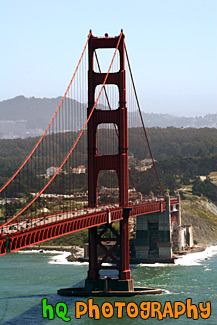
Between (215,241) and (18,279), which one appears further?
(215,241)

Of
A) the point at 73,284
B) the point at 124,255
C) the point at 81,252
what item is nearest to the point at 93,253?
the point at 124,255

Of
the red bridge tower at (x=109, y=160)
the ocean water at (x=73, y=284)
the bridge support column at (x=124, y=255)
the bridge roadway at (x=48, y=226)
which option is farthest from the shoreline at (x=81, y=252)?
the red bridge tower at (x=109, y=160)

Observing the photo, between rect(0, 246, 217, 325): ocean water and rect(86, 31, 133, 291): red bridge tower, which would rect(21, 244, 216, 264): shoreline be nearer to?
rect(0, 246, 217, 325): ocean water

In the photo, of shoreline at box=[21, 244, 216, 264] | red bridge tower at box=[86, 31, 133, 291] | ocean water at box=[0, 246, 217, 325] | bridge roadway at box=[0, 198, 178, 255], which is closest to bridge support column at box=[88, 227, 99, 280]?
red bridge tower at box=[86, 31, 133, 291]

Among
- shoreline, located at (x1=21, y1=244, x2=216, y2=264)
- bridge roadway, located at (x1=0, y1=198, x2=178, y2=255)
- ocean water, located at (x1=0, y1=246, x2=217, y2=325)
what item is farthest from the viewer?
Answer: shoreline, located at (x1=21, y1=244, x2=216, y2=264)

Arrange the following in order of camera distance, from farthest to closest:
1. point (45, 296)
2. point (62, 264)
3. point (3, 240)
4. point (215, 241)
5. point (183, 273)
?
point (215, 241), point (62, 264), point (183, 273), point (45, 296), point (3, 240)

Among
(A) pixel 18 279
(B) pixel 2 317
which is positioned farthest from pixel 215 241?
(B) pixel 2 317

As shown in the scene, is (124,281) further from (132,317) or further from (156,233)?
(156,233)
